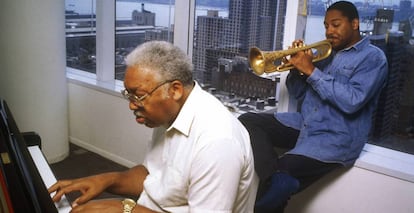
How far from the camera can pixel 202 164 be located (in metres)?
1.16

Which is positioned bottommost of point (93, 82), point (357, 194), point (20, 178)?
point (357, 194)

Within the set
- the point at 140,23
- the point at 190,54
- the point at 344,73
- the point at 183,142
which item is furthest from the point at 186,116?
the point at 140,23

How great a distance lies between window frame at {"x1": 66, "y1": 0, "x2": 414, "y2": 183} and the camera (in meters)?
2.12

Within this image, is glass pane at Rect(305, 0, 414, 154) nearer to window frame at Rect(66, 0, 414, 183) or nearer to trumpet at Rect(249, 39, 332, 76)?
window frame at Rect(66, 0, 414, 183)

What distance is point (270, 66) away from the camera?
218 cm

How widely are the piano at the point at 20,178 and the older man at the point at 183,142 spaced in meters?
0.15

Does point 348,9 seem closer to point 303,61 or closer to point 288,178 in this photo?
point 303,61

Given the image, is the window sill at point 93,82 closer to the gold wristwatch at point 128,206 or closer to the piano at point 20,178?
the piano at point 20,178

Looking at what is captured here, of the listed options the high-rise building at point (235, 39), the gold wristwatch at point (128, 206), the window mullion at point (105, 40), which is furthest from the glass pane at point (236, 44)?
the gold wristwatch at point (128, 206)

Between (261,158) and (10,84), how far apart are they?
2.13 metres

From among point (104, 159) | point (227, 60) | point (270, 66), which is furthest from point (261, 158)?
point (104, 159)

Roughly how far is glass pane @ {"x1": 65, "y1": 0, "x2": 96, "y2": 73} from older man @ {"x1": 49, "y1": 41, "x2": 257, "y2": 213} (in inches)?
109

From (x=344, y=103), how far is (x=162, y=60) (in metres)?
1.10

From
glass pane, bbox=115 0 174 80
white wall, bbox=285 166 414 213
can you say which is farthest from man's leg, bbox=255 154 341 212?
glass pane, bbox=115 0 174 80
